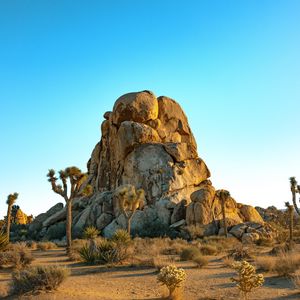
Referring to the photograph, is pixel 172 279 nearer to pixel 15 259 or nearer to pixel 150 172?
pixel 15 259

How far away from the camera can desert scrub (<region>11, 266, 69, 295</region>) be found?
862cm

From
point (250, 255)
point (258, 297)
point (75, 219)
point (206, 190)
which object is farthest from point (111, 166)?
point (258, 297)

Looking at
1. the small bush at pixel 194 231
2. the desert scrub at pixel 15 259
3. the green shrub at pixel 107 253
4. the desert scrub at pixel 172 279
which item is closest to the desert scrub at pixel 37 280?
the desert scrub at pixel 172 279

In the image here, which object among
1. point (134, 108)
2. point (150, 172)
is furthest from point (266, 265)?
point (134, 108)

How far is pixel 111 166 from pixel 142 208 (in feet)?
29.6

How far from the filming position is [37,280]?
8844 millimetres

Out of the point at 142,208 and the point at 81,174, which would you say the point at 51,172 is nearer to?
the point at 81,174

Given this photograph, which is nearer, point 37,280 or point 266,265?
point 37,280

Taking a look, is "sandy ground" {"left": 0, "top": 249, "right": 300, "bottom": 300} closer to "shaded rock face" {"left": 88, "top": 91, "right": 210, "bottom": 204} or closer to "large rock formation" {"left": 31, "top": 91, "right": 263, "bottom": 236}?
"large rock formation" {"left": 31, "top": 91, "right": 263, "bottom": 236}

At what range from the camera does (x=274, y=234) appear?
30.4m

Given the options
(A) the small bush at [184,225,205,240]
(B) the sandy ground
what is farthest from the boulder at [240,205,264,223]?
(B) the sandy ground

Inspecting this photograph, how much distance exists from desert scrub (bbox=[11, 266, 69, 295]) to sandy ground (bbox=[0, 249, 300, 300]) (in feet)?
0.82

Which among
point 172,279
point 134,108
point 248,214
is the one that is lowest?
point 172,279

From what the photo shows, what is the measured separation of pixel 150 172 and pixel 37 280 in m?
29.9
